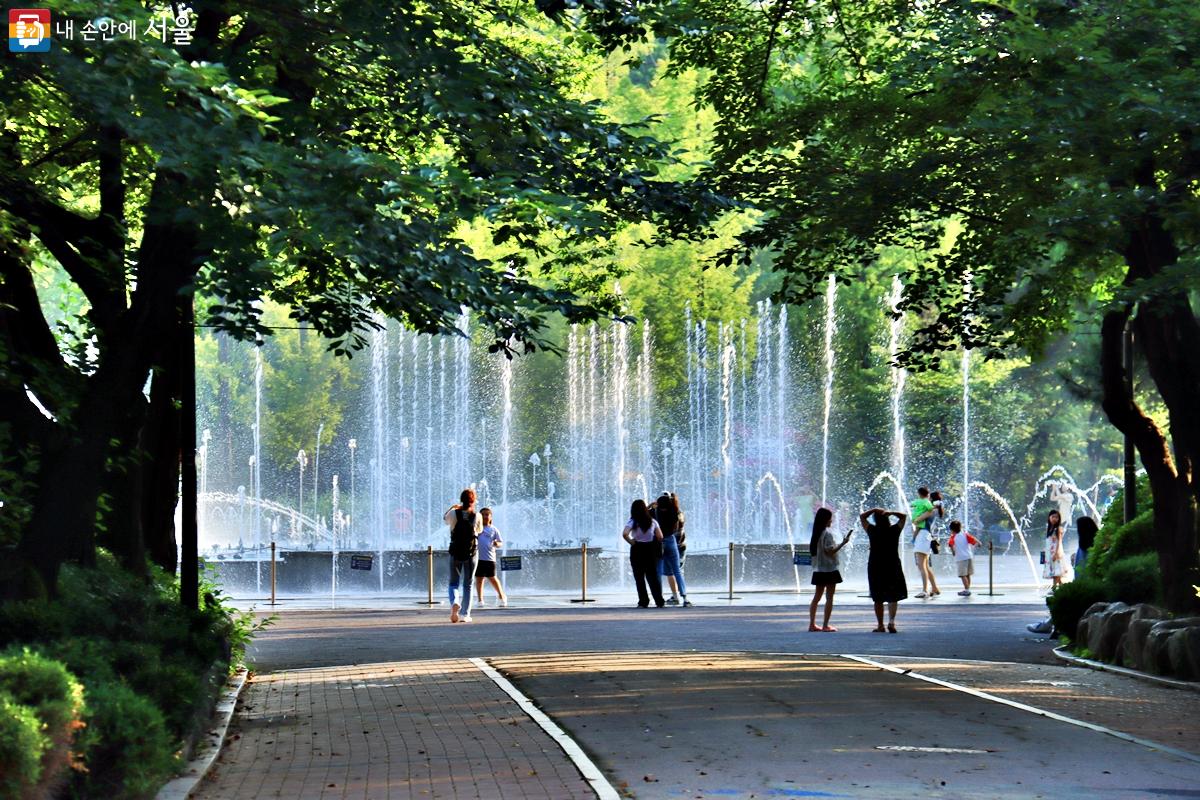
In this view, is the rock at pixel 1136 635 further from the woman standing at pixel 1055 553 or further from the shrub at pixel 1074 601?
the woman standing at pixel 1055 553

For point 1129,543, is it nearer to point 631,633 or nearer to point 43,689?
point 631,633

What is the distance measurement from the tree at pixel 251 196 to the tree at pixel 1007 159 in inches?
90.3

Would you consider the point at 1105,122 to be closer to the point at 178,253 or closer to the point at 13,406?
the point at 178,253

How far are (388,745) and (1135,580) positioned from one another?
37.3 ft

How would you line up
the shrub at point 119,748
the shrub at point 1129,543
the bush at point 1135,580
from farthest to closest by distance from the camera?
the shrub at point 1129,543, the bush at point 1135,580, the shrub at point 119,748

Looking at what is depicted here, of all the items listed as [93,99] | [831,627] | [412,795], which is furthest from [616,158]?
[831,627]

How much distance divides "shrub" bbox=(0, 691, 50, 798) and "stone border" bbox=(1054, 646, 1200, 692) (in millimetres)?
11255

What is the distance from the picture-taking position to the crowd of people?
22.9 meters

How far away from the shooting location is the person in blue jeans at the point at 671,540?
28.7 metres

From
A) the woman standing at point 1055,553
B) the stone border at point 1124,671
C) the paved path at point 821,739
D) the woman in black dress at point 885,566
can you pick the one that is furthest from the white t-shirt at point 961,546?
the paved path at point 821,739

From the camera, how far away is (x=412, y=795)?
984cm

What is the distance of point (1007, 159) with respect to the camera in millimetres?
17609

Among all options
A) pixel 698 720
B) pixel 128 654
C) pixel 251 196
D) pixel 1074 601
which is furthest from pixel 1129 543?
pixel 251 196

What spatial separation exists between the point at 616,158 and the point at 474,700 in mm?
4598
